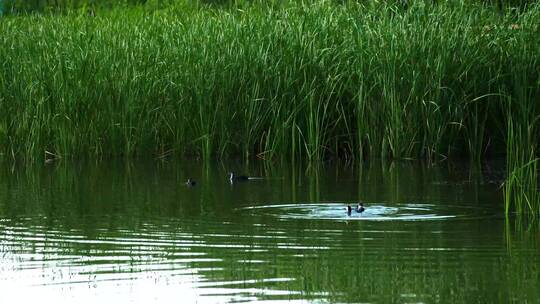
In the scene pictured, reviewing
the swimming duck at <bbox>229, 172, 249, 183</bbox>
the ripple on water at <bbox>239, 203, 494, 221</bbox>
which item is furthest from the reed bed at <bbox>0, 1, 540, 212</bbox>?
the ripple on water at <bbox>239, 203, 494, 221</bbox>

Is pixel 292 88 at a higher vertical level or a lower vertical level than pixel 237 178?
higher

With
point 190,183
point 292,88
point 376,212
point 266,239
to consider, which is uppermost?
point 292,88

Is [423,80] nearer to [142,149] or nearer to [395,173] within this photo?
[395,173]

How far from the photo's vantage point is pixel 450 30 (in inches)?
607

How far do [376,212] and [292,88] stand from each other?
5.14 metres

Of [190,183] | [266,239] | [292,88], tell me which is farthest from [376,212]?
[292,88]

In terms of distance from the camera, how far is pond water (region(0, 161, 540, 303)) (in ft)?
22.6

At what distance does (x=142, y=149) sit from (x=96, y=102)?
746 millimetres

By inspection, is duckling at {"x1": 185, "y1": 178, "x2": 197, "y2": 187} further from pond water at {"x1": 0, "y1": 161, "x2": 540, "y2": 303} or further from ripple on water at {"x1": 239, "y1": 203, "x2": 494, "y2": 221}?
ripple on water at {"x1": 239, "y1": 203, "x2": 494, "y2": 221}

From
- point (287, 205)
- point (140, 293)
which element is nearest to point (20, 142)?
point (287, 205)

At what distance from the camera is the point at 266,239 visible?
888cm

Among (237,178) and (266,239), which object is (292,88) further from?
(266,239)

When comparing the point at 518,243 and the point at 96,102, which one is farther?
the point at 96,102

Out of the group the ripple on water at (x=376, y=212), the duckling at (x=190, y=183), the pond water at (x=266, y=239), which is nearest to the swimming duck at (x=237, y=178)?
the pond water at (x=266, y=239)
